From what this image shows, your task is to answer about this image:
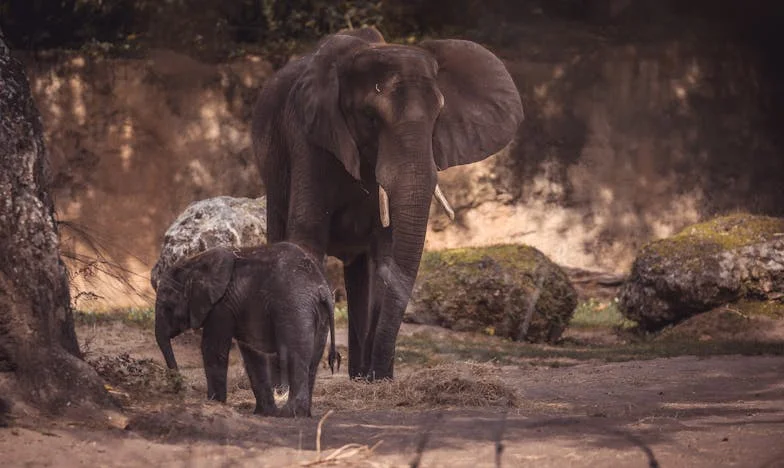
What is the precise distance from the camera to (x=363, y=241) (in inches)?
445

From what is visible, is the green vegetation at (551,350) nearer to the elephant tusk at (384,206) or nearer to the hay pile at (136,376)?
the elephant tusk at (384,206)

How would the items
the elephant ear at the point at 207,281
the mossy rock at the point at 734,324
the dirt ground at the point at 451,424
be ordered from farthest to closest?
the mossy rock at the point at 734,324
the elephant ear at the point at 207,281
the dirt ground at the point at 451,424

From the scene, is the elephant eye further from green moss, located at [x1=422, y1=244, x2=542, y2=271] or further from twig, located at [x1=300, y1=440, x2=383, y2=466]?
green moss, located at [x1=422, y1=244, x2=542, y2=271]

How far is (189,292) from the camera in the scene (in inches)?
361

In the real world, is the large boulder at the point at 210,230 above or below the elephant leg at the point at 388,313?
below

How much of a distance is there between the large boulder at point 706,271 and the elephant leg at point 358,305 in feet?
17.4

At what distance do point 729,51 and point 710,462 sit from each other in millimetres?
16011

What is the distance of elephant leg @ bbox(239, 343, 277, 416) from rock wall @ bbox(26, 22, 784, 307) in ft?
36.0

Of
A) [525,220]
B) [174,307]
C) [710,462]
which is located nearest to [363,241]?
[174,307]

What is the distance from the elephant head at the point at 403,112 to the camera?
33.9ft

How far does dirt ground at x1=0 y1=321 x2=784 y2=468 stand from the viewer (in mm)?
6527

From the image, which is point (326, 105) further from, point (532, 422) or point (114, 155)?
point (114, 155)

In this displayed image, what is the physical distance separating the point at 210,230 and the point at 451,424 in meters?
6.82

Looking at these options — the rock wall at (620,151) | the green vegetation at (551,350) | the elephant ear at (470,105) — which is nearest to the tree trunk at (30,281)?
the elephant ear at (470,105)
